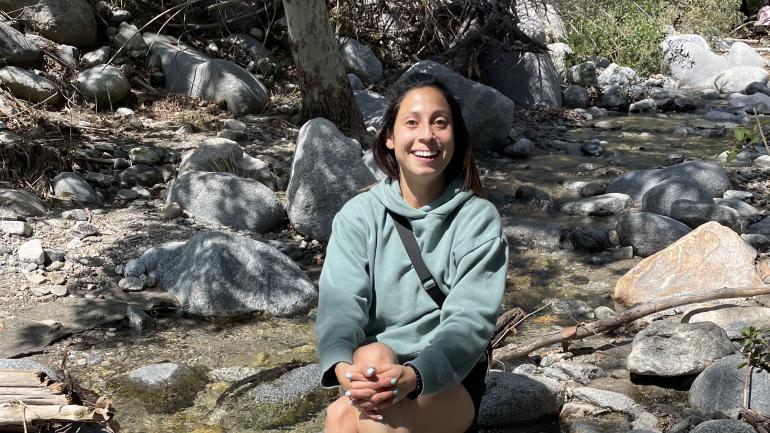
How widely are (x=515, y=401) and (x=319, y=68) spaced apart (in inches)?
198

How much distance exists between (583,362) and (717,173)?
3.99 metres

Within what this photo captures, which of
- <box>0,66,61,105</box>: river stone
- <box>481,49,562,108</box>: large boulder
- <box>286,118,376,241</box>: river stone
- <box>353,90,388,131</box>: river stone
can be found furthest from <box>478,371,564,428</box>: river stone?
<box>481,49,562,108</box>: large boulder

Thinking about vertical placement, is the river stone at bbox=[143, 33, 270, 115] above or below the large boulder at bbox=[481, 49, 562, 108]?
above

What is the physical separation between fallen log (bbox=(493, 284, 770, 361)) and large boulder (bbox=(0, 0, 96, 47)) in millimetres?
6792

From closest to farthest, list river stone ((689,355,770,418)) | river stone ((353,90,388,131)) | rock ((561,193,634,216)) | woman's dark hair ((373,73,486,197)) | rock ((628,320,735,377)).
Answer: woman's dark hair ((373,73,486,197))
river stone ((689,355,770,418))
rock ((628,320,735,377))
rock ((561,193,634,216))
river stone ((353,90,388,131))

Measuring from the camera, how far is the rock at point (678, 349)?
166 inches

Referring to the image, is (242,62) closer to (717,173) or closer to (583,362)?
(717,173)

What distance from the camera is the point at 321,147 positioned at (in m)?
6.70

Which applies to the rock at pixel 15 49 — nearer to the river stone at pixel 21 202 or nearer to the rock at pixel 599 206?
the river stone at pixel 21 202

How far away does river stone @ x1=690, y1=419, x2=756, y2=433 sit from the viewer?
3.40 m

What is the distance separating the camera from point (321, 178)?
6.54m

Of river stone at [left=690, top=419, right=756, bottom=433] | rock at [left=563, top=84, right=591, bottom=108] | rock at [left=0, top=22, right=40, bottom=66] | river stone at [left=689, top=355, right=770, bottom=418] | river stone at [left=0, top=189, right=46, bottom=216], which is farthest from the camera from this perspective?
rock at [left=563, top=84, right=591, bottom=108]

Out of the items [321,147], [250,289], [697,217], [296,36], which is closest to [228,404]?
[250,289]

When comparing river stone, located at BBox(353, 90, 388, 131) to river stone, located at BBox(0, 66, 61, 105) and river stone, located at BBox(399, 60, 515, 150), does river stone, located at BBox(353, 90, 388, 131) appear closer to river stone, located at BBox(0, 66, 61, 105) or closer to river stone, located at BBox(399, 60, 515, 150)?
river stone, located at BBox(399, 60, 515, 150)
